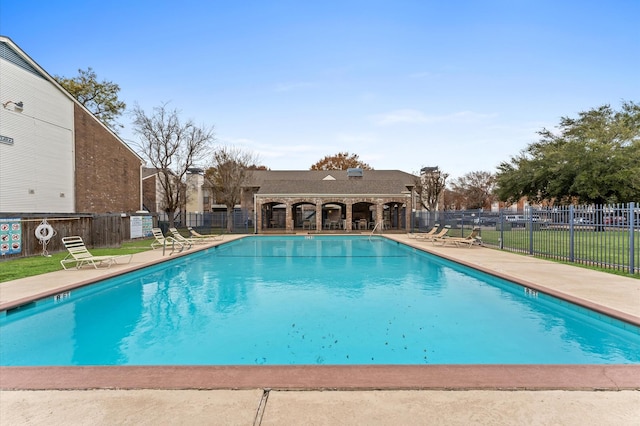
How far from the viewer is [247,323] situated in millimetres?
6145

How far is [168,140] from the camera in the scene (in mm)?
29031

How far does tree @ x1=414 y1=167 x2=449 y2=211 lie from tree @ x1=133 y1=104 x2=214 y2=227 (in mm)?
22606

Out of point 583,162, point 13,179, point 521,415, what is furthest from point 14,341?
point 583,162

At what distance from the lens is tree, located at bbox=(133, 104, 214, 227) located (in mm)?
28484

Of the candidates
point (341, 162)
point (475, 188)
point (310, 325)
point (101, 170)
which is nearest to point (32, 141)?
point (101, 170)

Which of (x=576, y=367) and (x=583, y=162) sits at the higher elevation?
(x=583, y=162)

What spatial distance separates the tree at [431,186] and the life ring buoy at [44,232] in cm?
3241

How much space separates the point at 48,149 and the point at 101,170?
4.43 m

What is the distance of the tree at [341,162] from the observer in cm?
5997

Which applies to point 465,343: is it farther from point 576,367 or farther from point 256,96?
point 256,96

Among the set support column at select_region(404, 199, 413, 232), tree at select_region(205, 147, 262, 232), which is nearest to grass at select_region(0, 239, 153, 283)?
tree at select_region(205, 147, 262, 232)

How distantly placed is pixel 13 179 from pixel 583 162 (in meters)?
38.2

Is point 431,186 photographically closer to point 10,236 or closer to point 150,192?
point 150,192

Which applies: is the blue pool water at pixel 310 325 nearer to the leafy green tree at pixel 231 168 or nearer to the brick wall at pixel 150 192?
the leafy green tree at pixel 231 168
